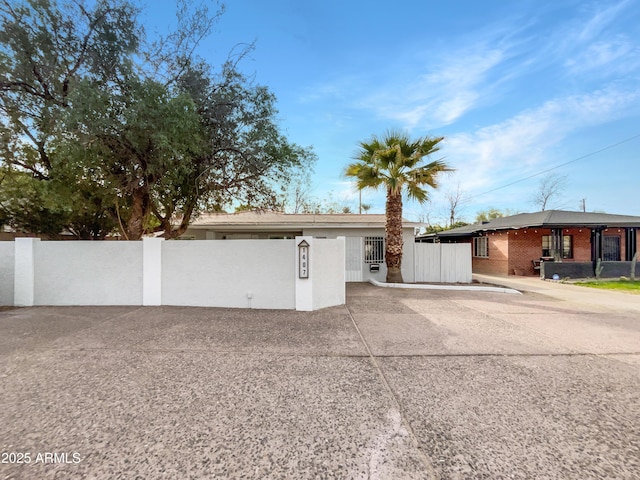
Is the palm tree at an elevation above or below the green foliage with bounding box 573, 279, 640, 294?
above

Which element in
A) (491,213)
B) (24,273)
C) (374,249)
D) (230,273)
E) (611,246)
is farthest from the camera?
(491,213)

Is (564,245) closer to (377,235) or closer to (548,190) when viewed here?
(377,235)

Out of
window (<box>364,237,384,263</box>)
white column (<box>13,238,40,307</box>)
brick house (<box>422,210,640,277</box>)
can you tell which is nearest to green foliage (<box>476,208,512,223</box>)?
brick house (<box>422,210,640,277</box>)

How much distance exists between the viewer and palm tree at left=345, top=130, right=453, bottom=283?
10.4 m

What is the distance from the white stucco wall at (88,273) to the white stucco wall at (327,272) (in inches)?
195

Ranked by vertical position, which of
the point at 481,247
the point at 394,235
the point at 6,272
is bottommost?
the point at 6,272

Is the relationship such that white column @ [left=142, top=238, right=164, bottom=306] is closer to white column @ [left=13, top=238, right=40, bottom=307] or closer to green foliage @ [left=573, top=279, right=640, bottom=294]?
white column @ [left=13, top=238, right=40, bottom=307]

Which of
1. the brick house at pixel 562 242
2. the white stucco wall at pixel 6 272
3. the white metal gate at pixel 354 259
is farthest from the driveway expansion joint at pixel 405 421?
the brick house at pixel 562 242

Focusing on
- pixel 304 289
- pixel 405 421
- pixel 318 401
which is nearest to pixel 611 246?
pixel 304 289

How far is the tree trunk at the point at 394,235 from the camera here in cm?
1095

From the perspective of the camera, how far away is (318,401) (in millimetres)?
3053

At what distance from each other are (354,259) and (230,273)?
6.63m

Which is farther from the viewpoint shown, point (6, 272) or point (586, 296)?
point (586, 296)

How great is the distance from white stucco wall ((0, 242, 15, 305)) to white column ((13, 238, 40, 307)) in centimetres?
17
